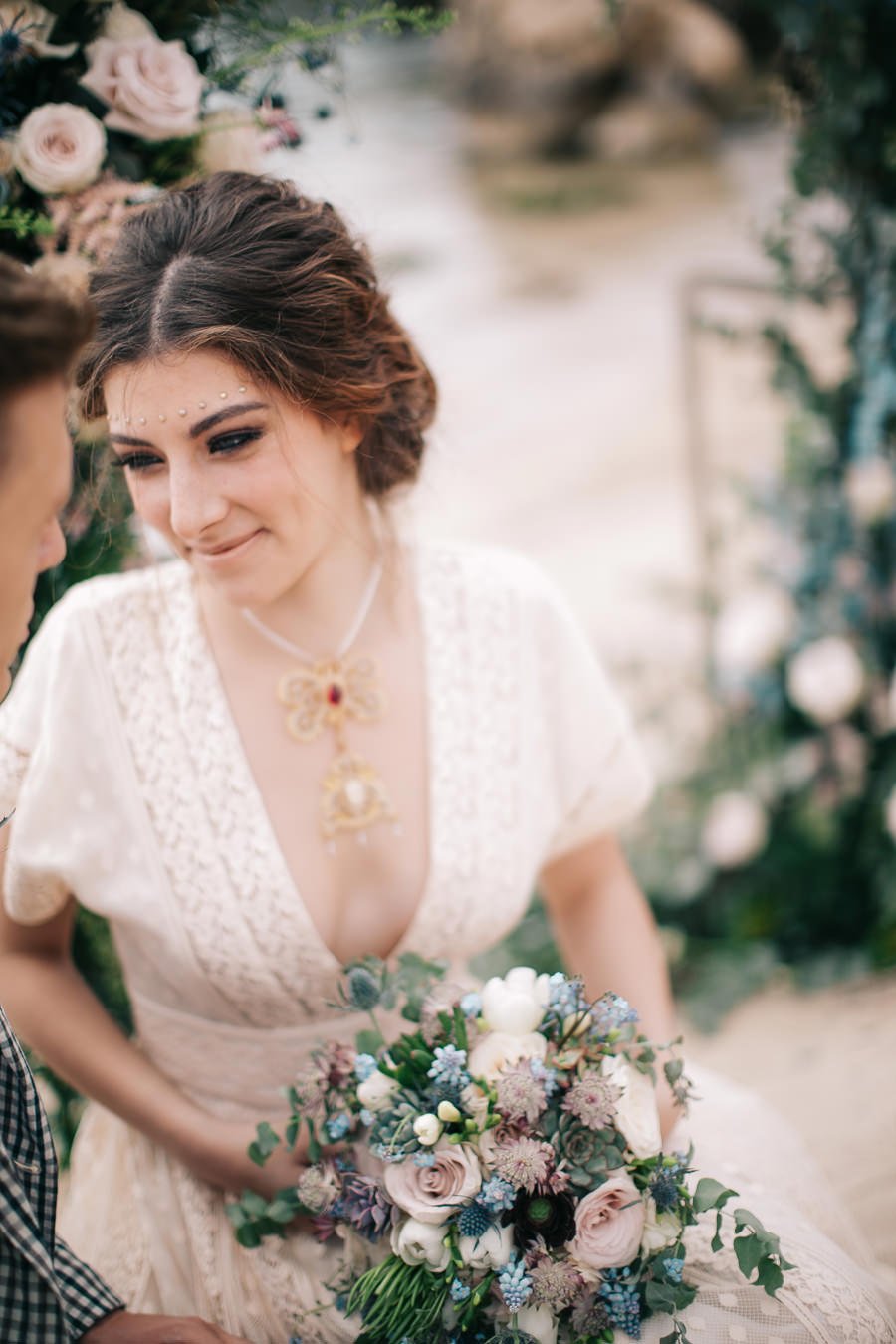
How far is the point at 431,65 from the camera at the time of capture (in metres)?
14.3

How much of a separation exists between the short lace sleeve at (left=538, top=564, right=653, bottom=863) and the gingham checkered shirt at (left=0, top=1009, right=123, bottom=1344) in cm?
93

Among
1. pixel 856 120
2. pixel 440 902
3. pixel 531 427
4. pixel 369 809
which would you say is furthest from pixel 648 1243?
pixel 531 427

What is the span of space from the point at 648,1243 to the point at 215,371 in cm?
123

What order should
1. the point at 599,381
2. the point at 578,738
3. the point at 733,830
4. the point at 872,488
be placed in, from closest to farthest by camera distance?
the point at 578,738, the point at 872,488, the point at 733,830, the point at 599,381

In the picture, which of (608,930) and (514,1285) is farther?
(608,930)

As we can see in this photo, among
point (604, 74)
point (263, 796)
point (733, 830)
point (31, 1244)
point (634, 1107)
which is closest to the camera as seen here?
point (31, 1244)

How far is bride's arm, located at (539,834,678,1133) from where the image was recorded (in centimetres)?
198

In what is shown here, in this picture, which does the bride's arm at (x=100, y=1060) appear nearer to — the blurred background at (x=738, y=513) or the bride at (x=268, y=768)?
the bride at (x=268, y=768)

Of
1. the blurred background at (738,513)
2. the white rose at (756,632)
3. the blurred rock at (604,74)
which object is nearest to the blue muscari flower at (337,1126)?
the blurred background at (738,513)

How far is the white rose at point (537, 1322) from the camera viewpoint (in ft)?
4.41

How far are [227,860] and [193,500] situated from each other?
1.82 feet

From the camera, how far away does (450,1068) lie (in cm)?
139

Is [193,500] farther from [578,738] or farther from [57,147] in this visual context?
[578,738]

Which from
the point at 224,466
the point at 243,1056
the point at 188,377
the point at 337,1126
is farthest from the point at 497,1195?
the point at 188,377
